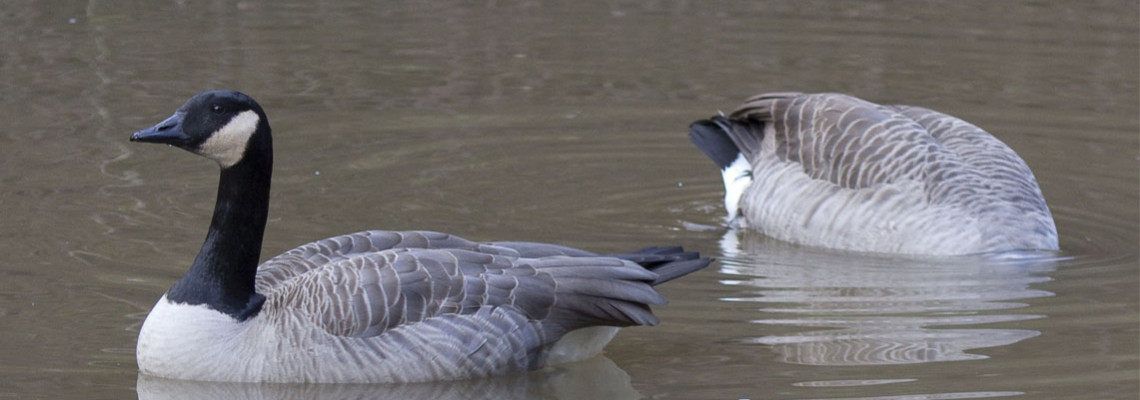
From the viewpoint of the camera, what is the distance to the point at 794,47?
1653 centimetres

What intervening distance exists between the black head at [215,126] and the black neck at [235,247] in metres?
0.05

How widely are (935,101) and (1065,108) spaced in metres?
1.10

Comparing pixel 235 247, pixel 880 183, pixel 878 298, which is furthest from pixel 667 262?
pixel 880 183

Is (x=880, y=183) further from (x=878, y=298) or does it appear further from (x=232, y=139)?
(x=232, y=139)

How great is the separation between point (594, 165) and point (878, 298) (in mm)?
3699

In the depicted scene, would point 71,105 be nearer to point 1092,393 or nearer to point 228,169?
point 228,169

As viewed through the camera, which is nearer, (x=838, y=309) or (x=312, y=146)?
(x=838, y=309)

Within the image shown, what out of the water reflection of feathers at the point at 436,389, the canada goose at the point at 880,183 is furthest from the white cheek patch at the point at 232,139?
the canada goose at the point at 880,183

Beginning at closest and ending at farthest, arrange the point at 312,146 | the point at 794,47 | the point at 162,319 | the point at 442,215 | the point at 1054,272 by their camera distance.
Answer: the point at 162,319 → the point at 1054,272 → the point at 442,215 → the point at 312,146 → the point at 794,47

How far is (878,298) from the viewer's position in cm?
973

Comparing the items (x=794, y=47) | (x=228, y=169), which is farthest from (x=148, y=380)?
(x=794, y=47)

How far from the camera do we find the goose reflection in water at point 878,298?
8.82m

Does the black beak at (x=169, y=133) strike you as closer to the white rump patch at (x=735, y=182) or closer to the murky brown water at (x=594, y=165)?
the murky brown water at (x=594, y=165)

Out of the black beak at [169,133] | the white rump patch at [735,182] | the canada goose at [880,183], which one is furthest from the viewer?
the white rump patch at [735,182]
